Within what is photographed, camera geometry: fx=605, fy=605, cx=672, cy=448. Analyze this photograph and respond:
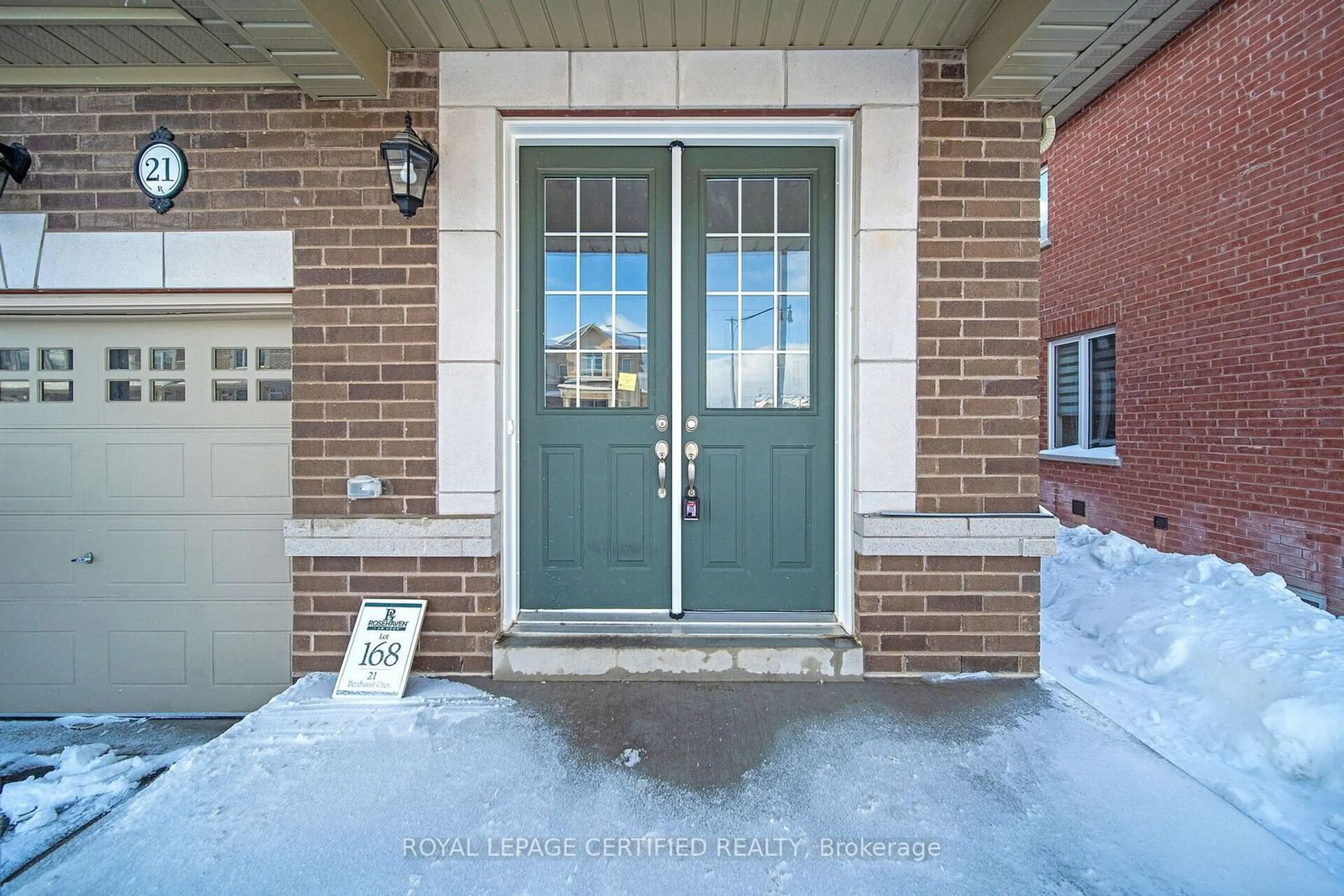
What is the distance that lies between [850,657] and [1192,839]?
1.30 m

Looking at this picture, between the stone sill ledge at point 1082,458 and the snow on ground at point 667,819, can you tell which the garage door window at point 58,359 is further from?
the stone sill ledge at point 1082,458

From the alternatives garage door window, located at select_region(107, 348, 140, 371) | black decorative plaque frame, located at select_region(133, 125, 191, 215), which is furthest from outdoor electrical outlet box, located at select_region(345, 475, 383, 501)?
black decorative plaque frame, located at select_region(133, 125, 191, 215)

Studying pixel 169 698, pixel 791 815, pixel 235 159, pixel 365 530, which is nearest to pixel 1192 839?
pixel 791 815

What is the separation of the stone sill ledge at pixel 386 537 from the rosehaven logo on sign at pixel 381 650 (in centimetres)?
27

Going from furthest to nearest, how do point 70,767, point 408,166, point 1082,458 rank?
point 1082,458 → point 408,166 → point 70,767

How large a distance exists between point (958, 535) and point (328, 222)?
3.47 metres

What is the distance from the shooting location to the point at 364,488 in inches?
116

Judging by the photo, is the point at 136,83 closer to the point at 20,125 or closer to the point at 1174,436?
the point at 20,125

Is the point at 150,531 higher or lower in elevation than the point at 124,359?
lower

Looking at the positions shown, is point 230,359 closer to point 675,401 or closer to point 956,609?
point 675,401

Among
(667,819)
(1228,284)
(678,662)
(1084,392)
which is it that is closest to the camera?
(667,819)

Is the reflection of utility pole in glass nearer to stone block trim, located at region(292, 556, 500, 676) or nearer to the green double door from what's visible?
the green double door

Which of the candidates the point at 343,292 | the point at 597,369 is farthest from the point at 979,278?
the point at 343,292

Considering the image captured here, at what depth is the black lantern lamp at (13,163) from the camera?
2953 millimetres
